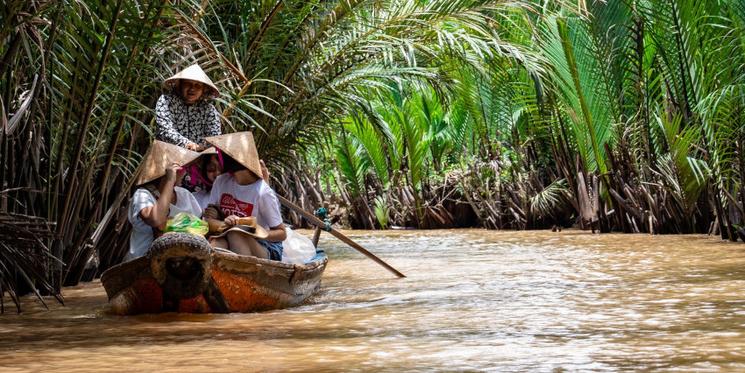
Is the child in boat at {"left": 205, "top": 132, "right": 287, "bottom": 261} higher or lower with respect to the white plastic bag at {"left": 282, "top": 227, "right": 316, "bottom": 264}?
higher

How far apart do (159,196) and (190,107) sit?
3.89ft

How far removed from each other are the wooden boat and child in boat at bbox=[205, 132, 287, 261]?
212 mm

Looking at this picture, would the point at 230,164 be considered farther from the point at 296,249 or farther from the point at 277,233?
the point at 296,249

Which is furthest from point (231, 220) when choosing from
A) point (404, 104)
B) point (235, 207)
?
point (404, 104)

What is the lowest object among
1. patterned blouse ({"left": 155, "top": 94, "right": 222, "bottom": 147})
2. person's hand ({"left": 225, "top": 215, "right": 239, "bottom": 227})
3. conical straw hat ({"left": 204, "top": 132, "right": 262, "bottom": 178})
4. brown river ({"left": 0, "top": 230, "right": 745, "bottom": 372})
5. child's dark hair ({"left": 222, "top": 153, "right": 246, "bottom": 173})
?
brown river ({"left": 0, "top": 230, "right": 745, "bottom": 372})

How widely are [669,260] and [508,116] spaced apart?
310 inches

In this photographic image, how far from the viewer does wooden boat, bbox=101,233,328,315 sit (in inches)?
220

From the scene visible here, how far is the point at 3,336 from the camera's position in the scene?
205 inches

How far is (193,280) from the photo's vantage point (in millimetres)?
5816

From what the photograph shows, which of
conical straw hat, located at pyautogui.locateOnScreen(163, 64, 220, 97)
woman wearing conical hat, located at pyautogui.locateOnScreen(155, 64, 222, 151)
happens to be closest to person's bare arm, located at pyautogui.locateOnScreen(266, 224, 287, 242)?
woman wearing conical hat, located at pyautogui.locateOnScreen(155, 64, 222, 151)

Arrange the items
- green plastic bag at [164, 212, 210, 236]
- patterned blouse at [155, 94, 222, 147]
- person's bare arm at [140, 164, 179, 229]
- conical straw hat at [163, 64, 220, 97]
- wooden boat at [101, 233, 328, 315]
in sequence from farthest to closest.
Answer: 1. patterned blouse at [155, 94, 222, 147]
2. conical straw hat at [163, 64, 220, 97]
3. person's bare arm at [140, 164, 179, 229]
4. green plastic bag at [164, 212, 210, 236]
5. wooden boat at [101, 233, 328, 315]

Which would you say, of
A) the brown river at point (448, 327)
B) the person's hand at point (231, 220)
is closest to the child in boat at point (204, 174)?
the person's hand at point (231, 220)

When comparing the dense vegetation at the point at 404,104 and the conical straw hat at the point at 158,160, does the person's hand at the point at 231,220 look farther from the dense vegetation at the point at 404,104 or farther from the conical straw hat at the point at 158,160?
the dense vegetation at the point at 404,104

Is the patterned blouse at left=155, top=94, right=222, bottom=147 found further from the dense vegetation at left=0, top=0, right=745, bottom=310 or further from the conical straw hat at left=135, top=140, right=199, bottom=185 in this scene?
the conical straw hat at left=135, top=140, right=199, bottom=185
